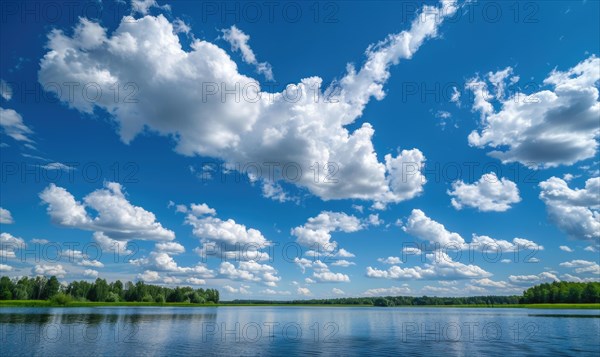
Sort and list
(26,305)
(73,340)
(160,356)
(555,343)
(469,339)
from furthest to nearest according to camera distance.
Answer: (26,305)
(469,339)
(555,343)
(73,340)
(160,356)

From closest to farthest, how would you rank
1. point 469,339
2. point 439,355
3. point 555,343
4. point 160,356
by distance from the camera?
point 160,356 < point 439,355 < point 555,343 < point 469,339

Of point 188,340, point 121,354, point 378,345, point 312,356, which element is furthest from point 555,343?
point 121,354

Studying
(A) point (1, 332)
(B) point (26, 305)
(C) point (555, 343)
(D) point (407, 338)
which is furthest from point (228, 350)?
(B) point (26, 305)

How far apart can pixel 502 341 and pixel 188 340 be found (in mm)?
59107

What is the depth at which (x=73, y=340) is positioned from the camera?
62.1m

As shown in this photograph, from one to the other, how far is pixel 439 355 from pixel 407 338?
872 inches

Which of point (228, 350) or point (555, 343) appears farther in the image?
point (555, 343)

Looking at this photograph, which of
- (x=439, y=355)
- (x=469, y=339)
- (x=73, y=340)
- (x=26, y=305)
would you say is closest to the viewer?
(x=439, y=355)

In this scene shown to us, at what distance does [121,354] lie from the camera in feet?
167

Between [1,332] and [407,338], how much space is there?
7710cm

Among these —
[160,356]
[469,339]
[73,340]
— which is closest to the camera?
[160,356]

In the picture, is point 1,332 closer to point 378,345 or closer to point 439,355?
point 378,345

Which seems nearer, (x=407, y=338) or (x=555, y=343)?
(x=555, y=343)

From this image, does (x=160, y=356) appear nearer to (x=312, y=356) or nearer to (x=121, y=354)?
(x=121, y=354)
